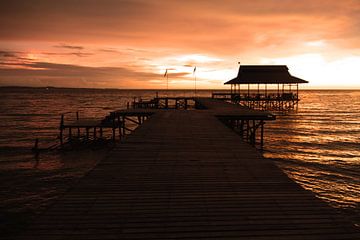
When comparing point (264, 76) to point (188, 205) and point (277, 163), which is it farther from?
point (188, 205)

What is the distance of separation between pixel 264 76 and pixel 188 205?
143 ft

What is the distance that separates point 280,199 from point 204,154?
3.48m

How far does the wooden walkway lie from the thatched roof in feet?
125

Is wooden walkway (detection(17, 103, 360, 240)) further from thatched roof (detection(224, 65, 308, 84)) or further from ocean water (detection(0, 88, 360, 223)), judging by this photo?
thatched roof (detection(224, 65, 308, 84))

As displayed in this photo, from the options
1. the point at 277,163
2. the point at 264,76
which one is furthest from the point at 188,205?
the point at 264,76

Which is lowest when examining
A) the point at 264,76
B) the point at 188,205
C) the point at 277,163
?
the point at 277,163

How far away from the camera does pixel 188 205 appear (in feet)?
15.5

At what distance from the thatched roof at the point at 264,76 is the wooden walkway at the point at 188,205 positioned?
37982 mm

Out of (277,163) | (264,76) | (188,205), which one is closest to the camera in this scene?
(188,205)

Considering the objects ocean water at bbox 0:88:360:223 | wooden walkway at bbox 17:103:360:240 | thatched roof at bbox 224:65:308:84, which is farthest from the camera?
thatched roof at bbox 224:65:308:84

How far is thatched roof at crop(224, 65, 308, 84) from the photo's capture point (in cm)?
4369

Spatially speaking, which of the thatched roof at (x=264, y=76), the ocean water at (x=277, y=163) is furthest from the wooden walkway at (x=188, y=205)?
the thatched roof at (x=264, y=76)

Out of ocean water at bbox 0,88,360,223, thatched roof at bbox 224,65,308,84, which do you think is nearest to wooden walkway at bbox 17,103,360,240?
ocean water at bbox 0,88,360,223

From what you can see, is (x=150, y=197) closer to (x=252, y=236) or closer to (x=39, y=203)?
(x=252, y=236)
